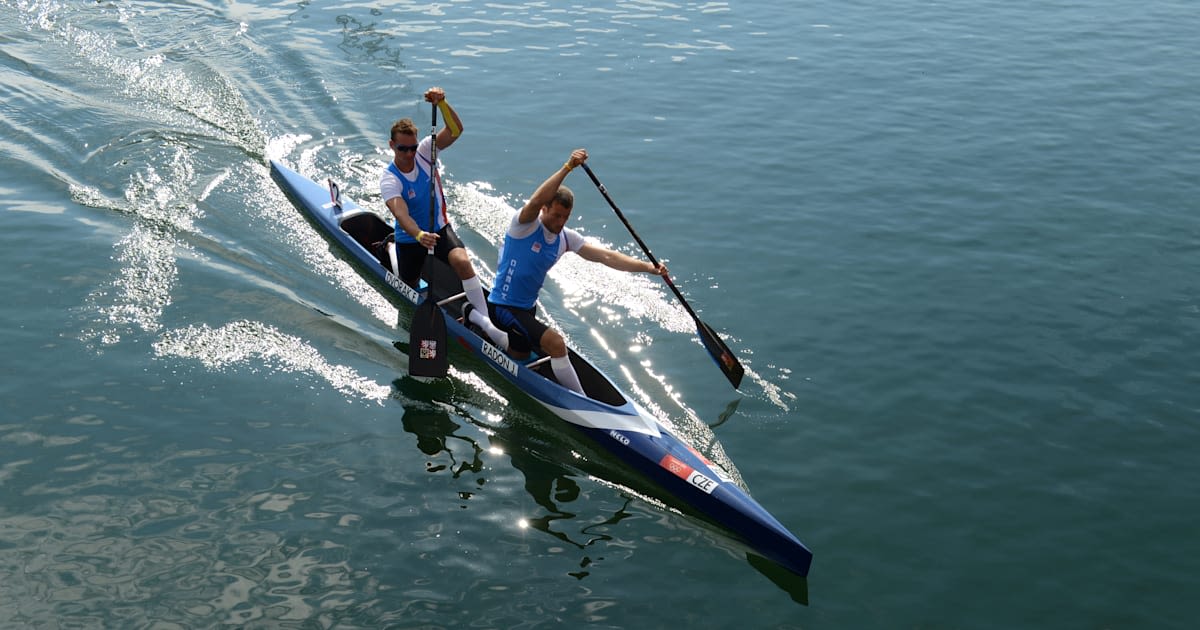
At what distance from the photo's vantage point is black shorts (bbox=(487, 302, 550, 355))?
1101cm

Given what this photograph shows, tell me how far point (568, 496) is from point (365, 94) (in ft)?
41.1

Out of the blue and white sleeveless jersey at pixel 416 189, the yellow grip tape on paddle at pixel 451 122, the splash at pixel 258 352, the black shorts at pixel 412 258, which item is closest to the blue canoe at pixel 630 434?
the black shorts at pixel 412 258

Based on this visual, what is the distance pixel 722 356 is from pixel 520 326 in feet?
7.62

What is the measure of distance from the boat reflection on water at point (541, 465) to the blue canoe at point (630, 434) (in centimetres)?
14

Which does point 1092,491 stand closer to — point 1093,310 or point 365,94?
point 1093,310

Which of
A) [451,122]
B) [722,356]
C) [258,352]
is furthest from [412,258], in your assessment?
[722,356]

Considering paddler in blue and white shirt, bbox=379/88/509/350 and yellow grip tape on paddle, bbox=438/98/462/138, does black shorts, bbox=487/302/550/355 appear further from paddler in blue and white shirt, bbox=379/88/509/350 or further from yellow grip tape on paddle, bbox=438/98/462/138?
yellow grip tape on paddle, bbox=438/98/462/138

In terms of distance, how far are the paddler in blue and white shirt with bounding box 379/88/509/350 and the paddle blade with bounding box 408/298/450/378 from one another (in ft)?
1.99

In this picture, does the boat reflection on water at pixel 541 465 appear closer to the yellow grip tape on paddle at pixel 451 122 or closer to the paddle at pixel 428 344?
the paddle at pixel 428 344

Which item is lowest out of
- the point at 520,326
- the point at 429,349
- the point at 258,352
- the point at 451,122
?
the point at 258,352

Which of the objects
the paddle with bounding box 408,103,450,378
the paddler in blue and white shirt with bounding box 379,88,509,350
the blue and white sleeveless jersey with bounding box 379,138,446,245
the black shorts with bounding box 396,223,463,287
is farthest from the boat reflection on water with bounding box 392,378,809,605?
the blue and white sleeveless jersey with bounding box 379,138,446,245

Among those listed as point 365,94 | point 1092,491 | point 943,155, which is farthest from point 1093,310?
point 365,94

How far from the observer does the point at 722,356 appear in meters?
11.1

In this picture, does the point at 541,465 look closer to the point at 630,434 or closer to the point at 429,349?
the point at 630,434
